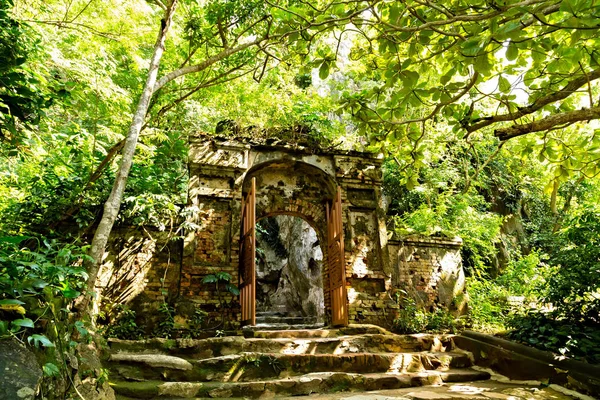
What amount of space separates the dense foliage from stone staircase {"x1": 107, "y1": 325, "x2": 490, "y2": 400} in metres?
1.01

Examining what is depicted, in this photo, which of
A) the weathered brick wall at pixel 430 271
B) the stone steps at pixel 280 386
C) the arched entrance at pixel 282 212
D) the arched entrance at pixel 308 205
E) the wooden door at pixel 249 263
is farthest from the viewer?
the weathered brick wall at pixel 430 271

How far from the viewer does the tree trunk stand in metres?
3.95

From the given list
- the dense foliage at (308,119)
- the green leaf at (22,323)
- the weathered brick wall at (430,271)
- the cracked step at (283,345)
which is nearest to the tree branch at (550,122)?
the dense foliage at (308,119)

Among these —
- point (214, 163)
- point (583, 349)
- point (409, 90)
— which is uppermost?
point (214, 163)

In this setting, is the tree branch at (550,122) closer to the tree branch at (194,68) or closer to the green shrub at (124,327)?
the tree branch at (194,68)

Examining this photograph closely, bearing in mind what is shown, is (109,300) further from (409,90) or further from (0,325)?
(409,90)

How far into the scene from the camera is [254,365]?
4547mm

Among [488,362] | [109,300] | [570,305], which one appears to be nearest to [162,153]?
[109,300]

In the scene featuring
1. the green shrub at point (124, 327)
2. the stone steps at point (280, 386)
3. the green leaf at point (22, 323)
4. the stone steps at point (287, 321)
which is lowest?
the stone steps at point (280, 386)

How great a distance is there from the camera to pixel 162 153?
9203 millimetres

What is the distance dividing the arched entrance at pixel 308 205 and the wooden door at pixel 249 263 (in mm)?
19

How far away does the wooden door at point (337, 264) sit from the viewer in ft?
22.8

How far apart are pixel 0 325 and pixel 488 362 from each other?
5.73 metres

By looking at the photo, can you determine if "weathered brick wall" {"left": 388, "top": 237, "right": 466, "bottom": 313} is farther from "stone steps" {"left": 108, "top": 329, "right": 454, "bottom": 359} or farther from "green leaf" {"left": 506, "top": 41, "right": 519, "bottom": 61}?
"green leaf" {"left": 506, "top": 41, "right": 519, "bottom": 61}
